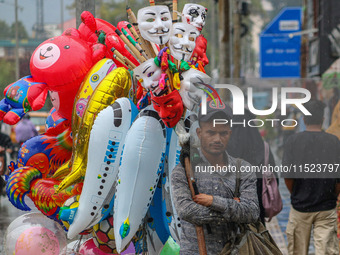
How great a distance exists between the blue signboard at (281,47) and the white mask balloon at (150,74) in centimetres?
1446

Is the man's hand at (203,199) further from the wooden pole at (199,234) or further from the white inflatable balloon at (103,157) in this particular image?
the white inflatable balloon at (103,157)

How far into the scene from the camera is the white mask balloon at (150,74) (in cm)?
468

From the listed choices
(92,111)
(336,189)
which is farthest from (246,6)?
(92,111)

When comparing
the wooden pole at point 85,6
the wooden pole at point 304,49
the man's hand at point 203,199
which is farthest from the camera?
the wooden pole at point 304,49

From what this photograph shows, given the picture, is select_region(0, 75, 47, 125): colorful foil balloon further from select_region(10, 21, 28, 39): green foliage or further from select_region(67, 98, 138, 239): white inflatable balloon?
select_region(10, 21, 28, 39): green foliage

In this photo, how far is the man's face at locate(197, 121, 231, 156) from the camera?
4.51 meters

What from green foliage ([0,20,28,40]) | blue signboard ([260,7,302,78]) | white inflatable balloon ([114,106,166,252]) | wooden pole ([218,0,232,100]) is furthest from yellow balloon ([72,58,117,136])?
blue signboard ([260,7,302,78])

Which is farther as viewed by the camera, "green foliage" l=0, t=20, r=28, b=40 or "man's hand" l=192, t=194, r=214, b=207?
"green foliage" l=0, t=20, r=28, b=40

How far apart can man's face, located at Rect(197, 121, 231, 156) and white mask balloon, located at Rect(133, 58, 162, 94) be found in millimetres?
432

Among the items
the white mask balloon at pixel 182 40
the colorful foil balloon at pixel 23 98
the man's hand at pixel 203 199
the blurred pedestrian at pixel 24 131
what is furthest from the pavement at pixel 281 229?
the blurred pedestrian at pixel 24 131

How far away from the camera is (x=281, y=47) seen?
20.3m

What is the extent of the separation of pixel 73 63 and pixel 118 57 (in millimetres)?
377

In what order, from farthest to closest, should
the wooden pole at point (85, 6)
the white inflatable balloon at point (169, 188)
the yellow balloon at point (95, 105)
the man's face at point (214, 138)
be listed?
the wooden pole at point (85, 6) → the yellow balloon at point (95, 105) → the white inflatable balloon at point (169, 188) → the man's face at point (214, 138)

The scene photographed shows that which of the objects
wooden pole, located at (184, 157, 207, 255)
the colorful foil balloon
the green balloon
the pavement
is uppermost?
the colorful foil balloon
